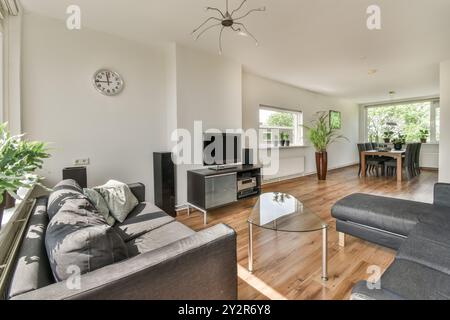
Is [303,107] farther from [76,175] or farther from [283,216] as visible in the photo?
[76,175]

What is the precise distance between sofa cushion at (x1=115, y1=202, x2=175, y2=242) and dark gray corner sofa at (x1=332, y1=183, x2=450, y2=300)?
141 cm


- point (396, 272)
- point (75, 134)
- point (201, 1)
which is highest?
point (201, 1)

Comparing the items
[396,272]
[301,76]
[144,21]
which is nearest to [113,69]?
[144,21]

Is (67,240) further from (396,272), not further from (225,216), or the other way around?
(225,216)

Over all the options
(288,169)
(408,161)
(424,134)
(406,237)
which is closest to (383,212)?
(406,237)

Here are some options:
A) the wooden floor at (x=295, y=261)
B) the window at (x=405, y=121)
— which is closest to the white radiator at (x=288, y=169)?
the wooden floor at (x=295, y=261)

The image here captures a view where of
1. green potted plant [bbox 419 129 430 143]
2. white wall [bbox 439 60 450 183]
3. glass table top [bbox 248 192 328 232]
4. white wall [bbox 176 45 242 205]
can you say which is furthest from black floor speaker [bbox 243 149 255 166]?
green potted plant [bbox 419 129 430 143]

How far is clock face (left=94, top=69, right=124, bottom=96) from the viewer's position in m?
2.72

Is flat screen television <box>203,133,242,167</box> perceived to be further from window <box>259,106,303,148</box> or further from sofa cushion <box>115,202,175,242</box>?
window <box>259,106,303,148</box>

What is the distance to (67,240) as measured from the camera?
33.7 inches

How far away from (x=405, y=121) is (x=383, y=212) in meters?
7.27

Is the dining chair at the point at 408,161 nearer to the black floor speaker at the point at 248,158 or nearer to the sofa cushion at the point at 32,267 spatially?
the black floor speaker at the point at 248,158

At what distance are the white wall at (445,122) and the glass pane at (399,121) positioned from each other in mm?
2910
